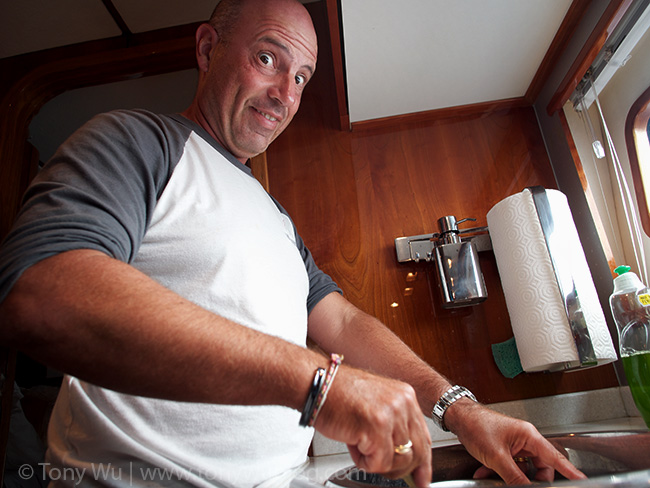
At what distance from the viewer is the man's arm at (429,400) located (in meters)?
0.60

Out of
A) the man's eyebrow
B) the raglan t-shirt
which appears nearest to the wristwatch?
the raglan t-shirt

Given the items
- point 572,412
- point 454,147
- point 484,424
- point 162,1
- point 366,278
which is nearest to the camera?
point 484,424

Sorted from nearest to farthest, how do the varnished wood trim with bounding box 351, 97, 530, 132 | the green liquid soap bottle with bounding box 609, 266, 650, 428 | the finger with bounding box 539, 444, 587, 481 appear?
the finger with bounding box 539, 444, 587, 481, the green liquid soap bottle with bounding box 609, 266, 650, 428, the varnished wood trim with bounding box 351, 97, 530, 132

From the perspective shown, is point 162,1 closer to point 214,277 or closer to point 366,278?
point 366,278

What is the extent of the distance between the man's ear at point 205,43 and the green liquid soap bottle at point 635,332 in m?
1.11

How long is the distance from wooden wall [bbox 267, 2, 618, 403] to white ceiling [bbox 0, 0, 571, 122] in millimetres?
115

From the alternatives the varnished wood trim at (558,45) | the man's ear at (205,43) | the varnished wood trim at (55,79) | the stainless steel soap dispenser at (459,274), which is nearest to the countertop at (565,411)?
the stainless steel soap dispenser at (459,274)

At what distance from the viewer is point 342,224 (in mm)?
1369

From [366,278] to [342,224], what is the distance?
189mm

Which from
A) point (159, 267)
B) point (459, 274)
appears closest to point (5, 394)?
point (159, 267)

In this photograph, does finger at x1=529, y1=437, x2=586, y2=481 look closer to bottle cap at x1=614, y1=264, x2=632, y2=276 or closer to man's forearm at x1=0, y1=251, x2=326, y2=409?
man's forearm at x1=0, y1=251, x2=326, y2=409

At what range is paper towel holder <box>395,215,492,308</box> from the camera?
1.13 m

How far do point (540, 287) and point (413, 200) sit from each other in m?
0.47

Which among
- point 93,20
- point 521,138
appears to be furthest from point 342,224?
point 93,20
